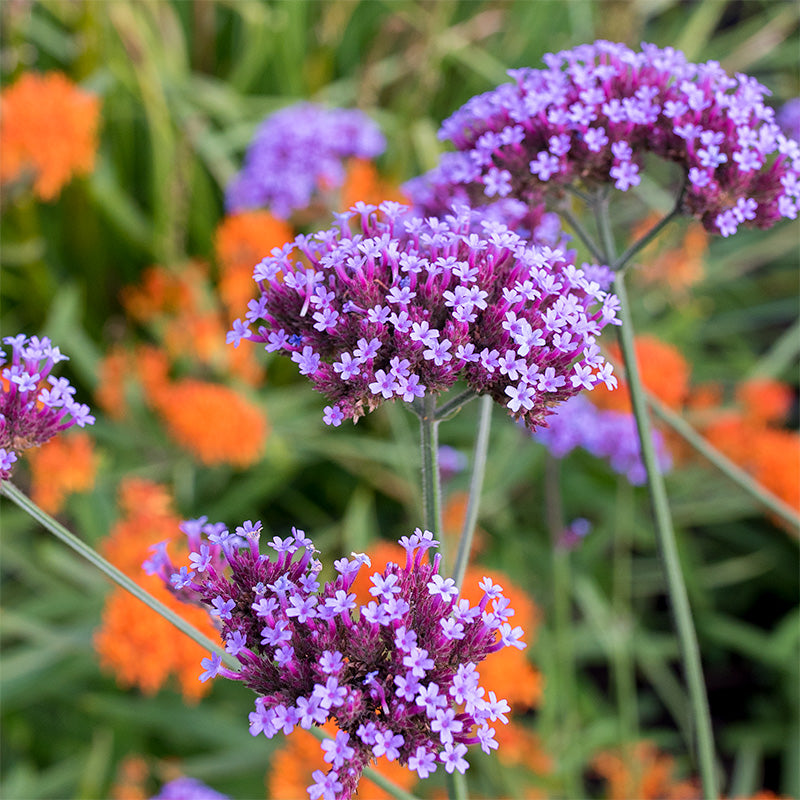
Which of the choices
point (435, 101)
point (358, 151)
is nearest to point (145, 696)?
point (358, 151)

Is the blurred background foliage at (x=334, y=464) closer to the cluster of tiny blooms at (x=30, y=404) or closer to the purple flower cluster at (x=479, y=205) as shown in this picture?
the purple flower cluster at (x=479, y=205)

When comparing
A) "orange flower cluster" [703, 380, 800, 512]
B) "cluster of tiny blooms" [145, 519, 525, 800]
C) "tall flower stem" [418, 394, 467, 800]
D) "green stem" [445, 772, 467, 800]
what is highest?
"orange flower cluster" [703, 380, 800, 512]

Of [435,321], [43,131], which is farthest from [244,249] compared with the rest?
[435,321]

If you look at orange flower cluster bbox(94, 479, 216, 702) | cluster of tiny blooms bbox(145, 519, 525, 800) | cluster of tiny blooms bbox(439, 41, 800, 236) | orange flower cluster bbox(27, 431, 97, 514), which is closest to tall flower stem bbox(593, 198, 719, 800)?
cluster of tiny blooms bbox(439, 41, 800, 236)

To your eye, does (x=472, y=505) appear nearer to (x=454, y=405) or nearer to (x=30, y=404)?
(x=454, y=405)

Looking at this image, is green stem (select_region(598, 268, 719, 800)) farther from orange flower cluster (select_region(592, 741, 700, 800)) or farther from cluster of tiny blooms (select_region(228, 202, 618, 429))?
orange flower cluster (select_region(592, 741, 700, 800))

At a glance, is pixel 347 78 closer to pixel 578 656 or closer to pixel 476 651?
pixel 578 656

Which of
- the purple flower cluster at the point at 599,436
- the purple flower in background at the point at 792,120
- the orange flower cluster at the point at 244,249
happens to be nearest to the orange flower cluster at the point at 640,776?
the purple flower cluster at the point at 599,436
